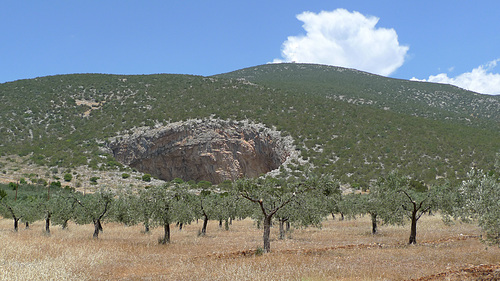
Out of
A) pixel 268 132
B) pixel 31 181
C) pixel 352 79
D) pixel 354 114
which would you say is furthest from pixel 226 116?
pixel 352 79

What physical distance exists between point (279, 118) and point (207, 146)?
1901cm

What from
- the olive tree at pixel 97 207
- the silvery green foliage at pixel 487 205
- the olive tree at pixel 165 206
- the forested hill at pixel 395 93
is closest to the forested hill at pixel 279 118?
the forested hill at pixel 395 93

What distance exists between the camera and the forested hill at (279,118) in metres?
60.7

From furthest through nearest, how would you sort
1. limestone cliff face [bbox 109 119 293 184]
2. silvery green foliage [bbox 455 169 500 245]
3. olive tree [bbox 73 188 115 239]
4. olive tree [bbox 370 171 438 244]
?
limestone cliff face [bbox 109 119 293 184]
olive tree [bbox 73 188 115 239]
olive tree [bbox 370 171 438 244]
silvery green foliage [bbox 455 169 500 245]

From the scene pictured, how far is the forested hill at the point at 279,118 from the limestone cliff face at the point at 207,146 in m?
3.49

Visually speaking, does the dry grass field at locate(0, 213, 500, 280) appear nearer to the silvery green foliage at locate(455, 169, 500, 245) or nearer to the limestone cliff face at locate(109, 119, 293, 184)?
the silvery green foliage at locate(455, 169, 500, 245)

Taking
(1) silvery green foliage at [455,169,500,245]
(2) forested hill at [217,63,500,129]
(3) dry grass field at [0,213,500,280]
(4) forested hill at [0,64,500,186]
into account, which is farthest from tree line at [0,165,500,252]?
(2) forested hill at [217,63,500,129]

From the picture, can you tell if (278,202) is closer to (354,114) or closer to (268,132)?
(268,132)

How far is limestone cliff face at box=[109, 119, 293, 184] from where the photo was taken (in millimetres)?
72375

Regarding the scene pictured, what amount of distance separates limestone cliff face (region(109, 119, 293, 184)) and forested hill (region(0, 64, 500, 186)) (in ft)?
11.5

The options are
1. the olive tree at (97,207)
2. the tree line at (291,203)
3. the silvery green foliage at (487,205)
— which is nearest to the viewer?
the silvery green foliage at (487,205)

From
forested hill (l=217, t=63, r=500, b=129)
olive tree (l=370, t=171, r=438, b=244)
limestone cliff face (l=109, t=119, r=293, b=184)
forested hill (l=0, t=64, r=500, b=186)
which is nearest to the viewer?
olive tree (l=370, t=171, r=438, b=244)

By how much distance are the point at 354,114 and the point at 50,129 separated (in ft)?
246

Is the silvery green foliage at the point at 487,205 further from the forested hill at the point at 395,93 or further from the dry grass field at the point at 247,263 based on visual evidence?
the forested hill at the point at 395,93
